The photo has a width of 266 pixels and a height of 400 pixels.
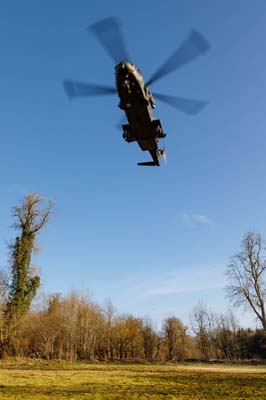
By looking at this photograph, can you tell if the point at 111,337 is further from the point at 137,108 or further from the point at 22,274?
the point at 137,108

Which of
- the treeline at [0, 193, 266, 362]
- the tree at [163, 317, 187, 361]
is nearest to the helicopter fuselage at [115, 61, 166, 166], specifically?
the treeline at [0, 193, 266, 362]

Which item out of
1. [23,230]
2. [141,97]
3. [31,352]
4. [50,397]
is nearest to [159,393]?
[50,397]

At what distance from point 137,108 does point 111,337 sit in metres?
44.9

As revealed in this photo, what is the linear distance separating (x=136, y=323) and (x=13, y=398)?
4724 centimetres

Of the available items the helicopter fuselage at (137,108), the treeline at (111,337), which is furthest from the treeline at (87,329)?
the helicopter fuselage at (137,108)

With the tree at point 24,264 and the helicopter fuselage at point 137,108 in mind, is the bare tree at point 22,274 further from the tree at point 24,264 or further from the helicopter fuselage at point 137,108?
the helicopter fuselage at point 137,108

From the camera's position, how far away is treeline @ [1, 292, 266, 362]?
109 ft

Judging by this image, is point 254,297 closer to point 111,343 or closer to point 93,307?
point 93,307

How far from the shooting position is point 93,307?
43375 millimetres

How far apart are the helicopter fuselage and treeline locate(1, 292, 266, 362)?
74.9 feet

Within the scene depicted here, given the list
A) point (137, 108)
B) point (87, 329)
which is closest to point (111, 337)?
point (87, 329)

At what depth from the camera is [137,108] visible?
909 centimetres

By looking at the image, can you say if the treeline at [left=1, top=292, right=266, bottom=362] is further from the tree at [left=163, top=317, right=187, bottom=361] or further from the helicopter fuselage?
the helicopter fuselage

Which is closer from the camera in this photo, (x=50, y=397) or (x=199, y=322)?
(x=50, y=397)
